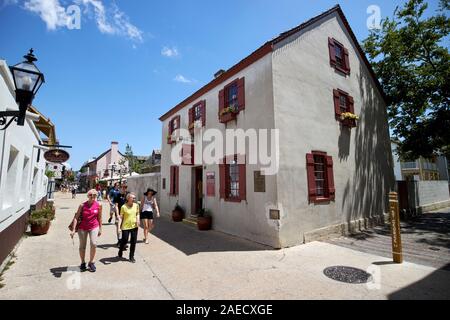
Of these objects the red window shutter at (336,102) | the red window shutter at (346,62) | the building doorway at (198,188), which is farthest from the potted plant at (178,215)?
the red window shutter at (346,62)

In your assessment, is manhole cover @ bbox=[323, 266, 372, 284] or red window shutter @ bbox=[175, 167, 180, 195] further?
red window shutter @ bbox=[175, 167, 180, 195]

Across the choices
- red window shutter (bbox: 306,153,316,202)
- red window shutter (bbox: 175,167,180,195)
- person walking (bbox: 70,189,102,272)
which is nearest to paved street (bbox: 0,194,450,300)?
person walking (bbox: 70,189,102,272)

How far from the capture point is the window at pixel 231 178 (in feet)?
28.5

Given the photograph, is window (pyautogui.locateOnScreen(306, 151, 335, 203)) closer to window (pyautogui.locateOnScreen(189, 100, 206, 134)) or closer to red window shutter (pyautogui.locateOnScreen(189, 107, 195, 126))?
window (pyautogui.locateOnScreen(189, 100, 206, 134))

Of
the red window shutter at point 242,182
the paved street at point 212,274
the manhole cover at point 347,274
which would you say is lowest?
the manhole cover at point 347,274

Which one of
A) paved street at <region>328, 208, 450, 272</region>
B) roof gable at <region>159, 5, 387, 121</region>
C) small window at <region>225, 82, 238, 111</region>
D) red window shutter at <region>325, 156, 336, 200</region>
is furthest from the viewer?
small window at <region>225, 82, 238, 111</region>

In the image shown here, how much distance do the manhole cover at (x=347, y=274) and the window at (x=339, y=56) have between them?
827cm

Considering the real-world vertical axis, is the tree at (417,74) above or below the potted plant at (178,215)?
above

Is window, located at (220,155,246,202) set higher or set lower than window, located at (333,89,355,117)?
lower

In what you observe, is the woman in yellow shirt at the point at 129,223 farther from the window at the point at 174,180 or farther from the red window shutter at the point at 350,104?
the red window shutter at the point at 350,104

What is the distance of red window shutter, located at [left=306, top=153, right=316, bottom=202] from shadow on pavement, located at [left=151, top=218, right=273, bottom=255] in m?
2.37

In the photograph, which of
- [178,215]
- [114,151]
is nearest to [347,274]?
[178,215]

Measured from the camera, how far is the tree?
13227 mm
